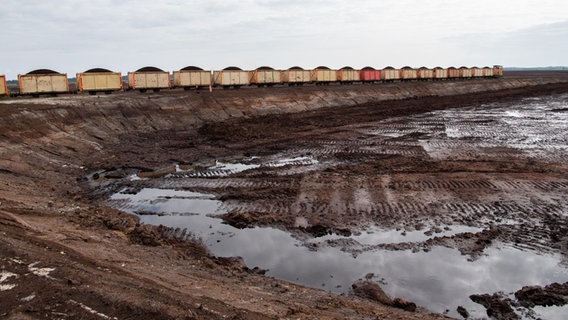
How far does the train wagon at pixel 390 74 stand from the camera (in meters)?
60.0

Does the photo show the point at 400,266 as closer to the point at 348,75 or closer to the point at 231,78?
the point at 231,78

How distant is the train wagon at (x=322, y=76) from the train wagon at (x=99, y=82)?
2291 centimetres

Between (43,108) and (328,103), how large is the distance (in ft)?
78.7

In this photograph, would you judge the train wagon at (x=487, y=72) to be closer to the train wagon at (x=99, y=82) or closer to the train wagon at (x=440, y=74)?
the train wagon at (x=440, y=74)

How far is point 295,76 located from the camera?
4788 centimetres

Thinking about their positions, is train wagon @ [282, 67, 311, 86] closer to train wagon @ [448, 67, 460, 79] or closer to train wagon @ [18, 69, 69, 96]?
train wagon @ [18, 69, 69, 96]

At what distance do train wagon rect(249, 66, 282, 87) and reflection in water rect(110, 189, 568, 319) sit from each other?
112 ft

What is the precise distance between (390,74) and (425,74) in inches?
315

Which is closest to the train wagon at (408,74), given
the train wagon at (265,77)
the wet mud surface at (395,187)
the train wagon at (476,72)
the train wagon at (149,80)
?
the train wagon at (476,72)

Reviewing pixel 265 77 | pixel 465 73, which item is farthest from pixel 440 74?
pixel 265 77

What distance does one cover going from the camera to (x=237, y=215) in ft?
35.4

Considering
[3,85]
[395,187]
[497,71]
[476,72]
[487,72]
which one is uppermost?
[497,71]

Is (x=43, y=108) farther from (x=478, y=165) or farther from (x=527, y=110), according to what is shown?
(x=527, y=110)

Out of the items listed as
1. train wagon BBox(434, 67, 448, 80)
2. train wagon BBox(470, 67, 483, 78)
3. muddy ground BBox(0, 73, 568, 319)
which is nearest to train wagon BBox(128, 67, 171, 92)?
muddy ground BBox(0, 73, 568, 319)
